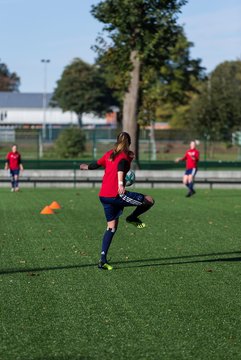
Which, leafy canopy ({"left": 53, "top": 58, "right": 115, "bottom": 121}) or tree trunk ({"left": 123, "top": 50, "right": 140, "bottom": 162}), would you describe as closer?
tree trunk ({"left": 123, "top": 50, "right": 140, "bottom": 162})

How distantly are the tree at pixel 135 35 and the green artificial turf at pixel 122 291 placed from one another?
2915cm

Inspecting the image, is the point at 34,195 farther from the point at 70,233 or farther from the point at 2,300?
the point at 2,300

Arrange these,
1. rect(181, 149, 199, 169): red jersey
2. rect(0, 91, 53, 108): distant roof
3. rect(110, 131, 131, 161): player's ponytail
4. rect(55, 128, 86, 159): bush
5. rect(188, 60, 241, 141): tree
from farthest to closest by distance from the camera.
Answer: rect(0, 91, 53, 108): distant roof → rect(188, 60, 241, 141): tree → rect(55, 128, 86, 159): bush → rect(181, 149, 199, 169): red jersey → rect(110, 131, 131, 161): player's ponytail

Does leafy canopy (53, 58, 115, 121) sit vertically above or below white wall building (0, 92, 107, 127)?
above

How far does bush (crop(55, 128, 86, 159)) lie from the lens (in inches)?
2623

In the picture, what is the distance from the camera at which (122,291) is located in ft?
40.1

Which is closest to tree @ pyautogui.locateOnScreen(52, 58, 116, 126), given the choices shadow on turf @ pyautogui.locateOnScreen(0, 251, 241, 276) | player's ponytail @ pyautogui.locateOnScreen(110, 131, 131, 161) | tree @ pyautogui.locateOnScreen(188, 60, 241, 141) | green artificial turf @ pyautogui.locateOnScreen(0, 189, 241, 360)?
tree @ pyautogui.locateOnScreen(188, 60, 241, 141)

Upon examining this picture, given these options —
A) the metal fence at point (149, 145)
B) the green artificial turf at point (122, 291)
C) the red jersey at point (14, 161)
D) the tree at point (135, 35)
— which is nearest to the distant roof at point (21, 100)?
the metal fence at point (149, 145)

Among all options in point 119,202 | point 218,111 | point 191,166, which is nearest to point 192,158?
point 191,166

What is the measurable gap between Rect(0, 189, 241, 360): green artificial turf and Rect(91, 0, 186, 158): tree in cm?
2915

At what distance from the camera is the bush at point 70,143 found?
66625 millimetres

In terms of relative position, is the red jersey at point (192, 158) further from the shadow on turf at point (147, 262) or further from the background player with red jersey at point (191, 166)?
the shadow on turf at point (147, 262)

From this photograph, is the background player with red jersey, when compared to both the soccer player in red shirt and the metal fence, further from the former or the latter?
the soccer player in red shirt

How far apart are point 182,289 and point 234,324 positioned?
242cm
